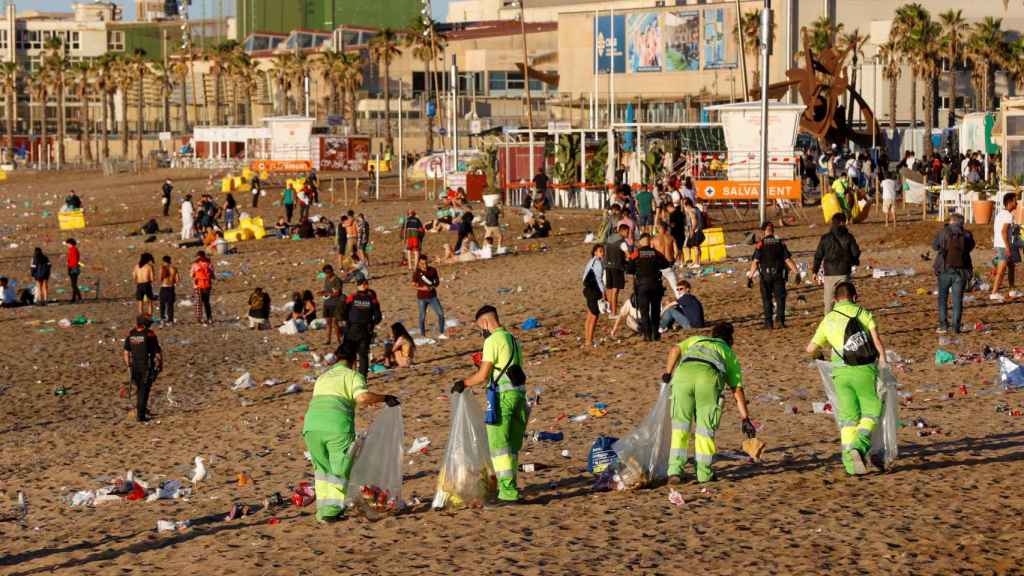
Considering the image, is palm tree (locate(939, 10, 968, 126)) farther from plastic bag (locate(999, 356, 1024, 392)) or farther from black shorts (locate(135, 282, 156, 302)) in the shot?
plastic bag (locate(999, 356, 1024, 392))

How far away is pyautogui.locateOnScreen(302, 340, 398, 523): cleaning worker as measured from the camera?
1095 centimetres

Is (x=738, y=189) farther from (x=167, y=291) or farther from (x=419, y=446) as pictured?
(x=419, y=446)

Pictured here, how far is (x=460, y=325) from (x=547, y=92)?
73.5m

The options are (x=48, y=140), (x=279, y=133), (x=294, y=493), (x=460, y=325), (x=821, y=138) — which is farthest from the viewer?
(x=48, y=140)

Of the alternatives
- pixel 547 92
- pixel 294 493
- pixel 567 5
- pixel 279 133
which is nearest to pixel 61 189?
pixel 279 133

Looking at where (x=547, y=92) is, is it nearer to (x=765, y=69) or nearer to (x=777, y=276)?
(x=765, y=69)

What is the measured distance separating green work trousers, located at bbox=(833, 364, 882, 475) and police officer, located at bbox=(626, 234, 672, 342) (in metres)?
7.83

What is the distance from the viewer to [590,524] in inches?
426

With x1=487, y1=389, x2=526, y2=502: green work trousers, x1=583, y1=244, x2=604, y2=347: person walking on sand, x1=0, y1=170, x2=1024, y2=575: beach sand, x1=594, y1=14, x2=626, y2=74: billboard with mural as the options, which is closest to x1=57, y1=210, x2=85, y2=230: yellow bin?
x1=0, y1=170, x2=1024, y2=575: beach sand

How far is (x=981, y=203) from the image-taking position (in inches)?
1215

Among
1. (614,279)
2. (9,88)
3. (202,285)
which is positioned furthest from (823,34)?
(9,88)

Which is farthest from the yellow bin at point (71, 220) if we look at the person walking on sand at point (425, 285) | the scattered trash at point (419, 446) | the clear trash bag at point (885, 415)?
the clear trash bag at point (885, 415)

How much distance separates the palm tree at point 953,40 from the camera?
6862 centimetres

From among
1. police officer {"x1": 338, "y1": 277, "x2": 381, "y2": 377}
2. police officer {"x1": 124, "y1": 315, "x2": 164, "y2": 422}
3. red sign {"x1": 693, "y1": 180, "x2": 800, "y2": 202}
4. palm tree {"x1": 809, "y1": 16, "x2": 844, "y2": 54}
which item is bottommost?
police officer {"x1": 124, "y1": 315, "x2": 164, "y2": 422}
